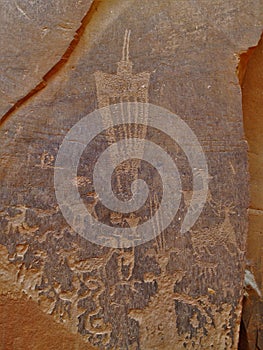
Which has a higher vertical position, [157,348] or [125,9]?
[125,9]

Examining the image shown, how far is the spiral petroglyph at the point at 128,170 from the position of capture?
5.52 feet

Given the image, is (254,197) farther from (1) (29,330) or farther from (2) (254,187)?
(1) (29,330)

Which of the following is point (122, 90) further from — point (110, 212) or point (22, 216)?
point (22, 216)

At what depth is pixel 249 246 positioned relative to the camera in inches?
80.4

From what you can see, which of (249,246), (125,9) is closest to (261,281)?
(249,246)

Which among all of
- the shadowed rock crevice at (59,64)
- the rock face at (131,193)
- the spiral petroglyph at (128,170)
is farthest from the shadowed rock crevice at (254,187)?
the shadowed rock crevice at (59,64)

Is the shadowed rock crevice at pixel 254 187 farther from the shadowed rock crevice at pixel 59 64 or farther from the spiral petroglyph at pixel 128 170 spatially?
the shadowed rock crevice at pixel 59 64

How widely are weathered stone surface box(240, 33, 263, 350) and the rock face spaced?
281mm

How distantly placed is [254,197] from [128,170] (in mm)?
658

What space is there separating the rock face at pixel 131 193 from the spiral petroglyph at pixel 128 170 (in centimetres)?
1

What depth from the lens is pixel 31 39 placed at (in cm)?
185

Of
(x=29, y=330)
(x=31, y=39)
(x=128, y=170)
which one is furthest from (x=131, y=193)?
(x=31, y=39)

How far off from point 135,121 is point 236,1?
686 millimetres

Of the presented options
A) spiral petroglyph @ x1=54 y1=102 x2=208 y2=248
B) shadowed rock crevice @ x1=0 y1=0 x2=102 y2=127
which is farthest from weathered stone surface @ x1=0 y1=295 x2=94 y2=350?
shadowed rock crevice @ x1=0 y1=0 x2=102 y2=127
